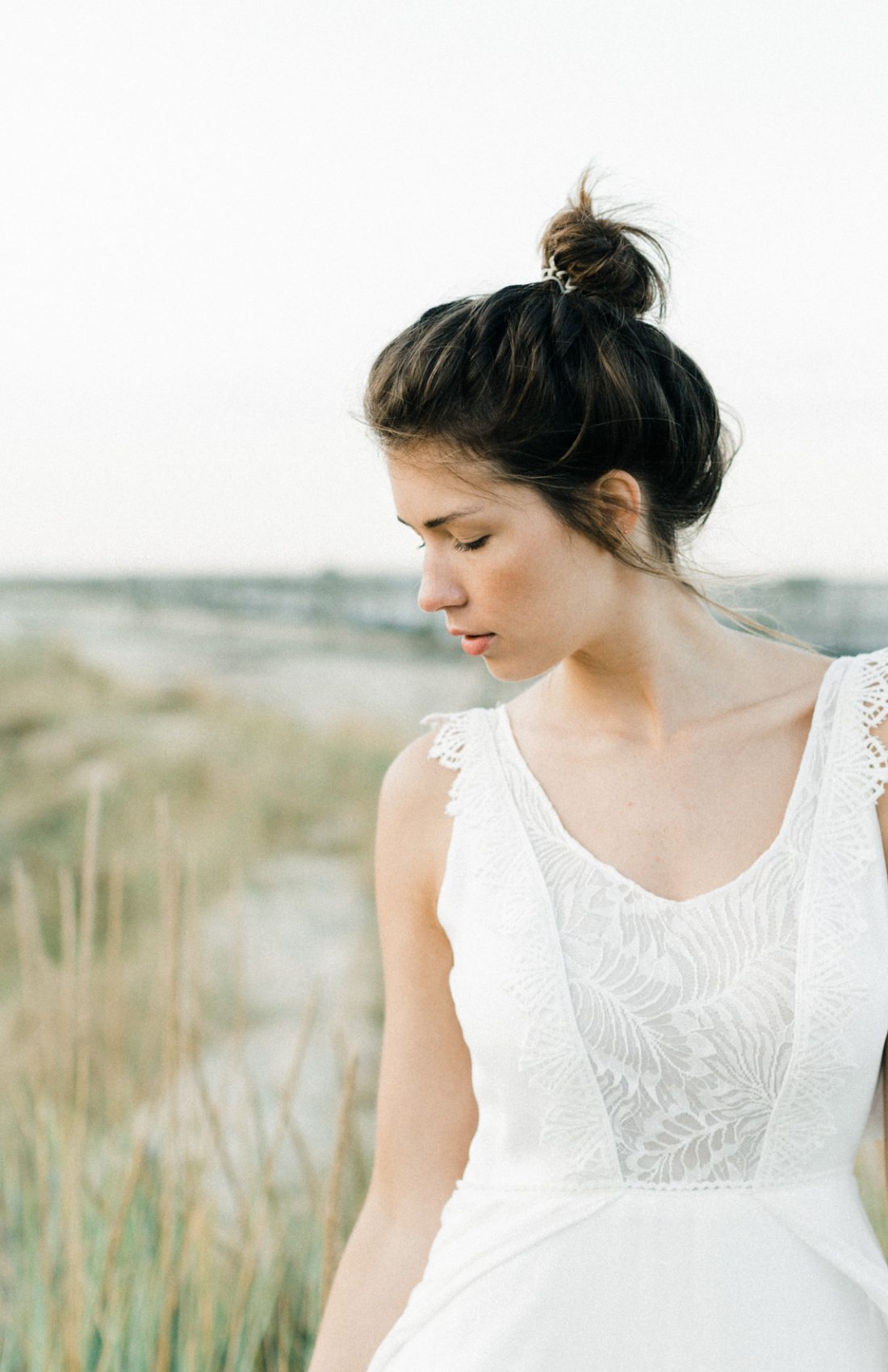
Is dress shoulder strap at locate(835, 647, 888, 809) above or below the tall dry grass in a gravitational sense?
above

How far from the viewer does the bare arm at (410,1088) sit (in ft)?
4.28

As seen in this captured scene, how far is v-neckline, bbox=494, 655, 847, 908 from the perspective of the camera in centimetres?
114

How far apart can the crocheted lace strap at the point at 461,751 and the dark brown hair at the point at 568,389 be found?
0.88 ft

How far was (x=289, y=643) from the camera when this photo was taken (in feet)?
12.9

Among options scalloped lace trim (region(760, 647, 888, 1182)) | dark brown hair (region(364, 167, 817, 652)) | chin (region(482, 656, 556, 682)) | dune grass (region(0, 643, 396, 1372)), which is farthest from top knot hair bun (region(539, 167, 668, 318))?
dune grass (region(0, 643, 396, 1372))

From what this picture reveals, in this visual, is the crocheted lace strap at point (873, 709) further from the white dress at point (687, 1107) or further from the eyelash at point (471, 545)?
the eyelash at point (471, 545)

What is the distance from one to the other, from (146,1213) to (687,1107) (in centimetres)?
133

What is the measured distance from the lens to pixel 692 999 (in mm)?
1110

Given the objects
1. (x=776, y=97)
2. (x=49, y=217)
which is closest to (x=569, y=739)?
(x=776, y=97)

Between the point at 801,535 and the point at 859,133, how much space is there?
80 centimetres

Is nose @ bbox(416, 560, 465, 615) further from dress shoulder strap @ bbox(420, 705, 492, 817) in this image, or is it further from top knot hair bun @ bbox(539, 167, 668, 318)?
top knot hair bun @ bbox(539, 167, 668, 318)

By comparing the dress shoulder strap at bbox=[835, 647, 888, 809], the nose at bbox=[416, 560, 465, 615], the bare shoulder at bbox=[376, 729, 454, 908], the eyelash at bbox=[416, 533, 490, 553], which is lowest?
the bare shoulder at bbox=[376, 729, 454, 908]

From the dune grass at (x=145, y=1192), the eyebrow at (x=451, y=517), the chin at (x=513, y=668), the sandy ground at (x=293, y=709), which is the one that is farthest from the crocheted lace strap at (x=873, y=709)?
the sandy ground at (x=293, y=709)

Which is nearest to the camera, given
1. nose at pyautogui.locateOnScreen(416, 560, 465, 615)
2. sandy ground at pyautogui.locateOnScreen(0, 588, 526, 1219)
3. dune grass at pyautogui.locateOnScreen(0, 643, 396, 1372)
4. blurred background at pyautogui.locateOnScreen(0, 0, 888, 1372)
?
nose at pyautogui.locateOnScreen(416, 560, 465, 615)
